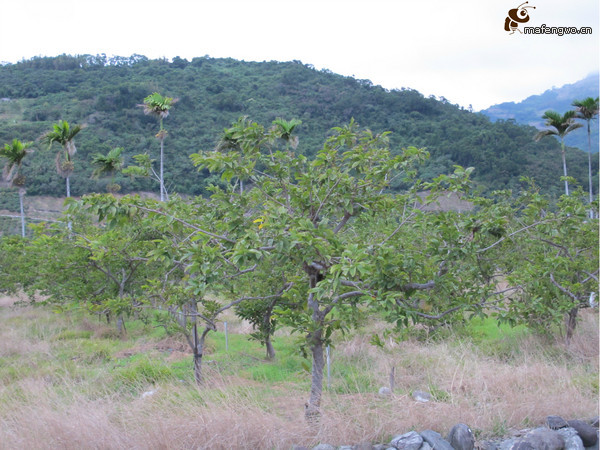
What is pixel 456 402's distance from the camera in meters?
5.13

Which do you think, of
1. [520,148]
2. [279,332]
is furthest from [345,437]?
[520,148]

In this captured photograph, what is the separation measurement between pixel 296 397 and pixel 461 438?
1.90 meters

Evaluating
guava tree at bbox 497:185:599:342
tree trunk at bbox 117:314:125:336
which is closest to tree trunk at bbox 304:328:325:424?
guava tree at bbox 497:185:599:342

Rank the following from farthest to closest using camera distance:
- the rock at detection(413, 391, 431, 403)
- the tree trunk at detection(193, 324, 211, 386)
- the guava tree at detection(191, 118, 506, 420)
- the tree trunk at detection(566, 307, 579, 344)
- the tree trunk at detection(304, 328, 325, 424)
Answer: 1. the tree trunk at detection(566, 307, 579, 344)
2. the tree trunk at detection(193, 324, 211, 386)
3. the rock at detection(413, 391, 431, 403)
4. the tree trunk at detection(304, 328, 325, 424)
5. the guava tree at detection(191, 118, 506, 420)

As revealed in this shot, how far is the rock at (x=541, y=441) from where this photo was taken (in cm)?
421

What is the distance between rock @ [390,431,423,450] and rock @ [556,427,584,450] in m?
1.35

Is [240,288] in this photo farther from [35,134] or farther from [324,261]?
[35,134]

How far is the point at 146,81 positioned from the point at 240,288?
49.0m

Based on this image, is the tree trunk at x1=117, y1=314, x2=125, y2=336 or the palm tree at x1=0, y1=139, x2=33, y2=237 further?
the palm tree at x1=0, y1=139, x2=33, y2=237

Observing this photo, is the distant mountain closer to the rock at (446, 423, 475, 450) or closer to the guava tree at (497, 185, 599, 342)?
the guava tree at (497, 185, 599, 342)

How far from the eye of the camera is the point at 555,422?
4699mm

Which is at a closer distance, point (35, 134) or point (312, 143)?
point (312, 143)

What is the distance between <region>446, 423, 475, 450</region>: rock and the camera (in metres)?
4.25

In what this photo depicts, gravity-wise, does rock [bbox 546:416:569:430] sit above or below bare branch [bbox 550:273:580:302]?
below
